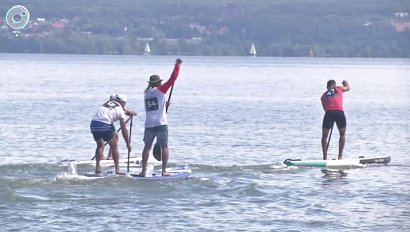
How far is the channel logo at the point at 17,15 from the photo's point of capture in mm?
187663

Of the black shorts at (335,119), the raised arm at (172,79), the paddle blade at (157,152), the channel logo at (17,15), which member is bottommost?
the paddle blade at (157,152)

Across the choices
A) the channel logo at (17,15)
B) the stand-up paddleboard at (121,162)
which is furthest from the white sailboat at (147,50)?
the stand-up paddleboard at (121,162)

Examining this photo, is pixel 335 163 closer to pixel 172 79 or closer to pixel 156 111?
pixel 156 111

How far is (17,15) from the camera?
7776 inches

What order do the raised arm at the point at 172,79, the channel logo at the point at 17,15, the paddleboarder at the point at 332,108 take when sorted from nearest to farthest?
the raised arm at the point at 172,79
the paddleboarder at the point at 332,108
the channel logo at the point at 17,15

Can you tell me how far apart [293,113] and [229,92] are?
63.4 feet

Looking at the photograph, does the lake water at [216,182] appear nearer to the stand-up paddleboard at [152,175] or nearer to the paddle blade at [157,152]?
the stand-up paddleboard at [152,175]

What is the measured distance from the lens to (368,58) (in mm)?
199875

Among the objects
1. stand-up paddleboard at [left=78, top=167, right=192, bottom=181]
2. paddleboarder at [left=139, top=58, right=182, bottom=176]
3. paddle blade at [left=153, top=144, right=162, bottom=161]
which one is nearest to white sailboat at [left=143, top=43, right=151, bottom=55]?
paddle blade at [left=153, top=144, right=162, bottom=161]

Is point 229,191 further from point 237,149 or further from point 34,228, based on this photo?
point 237,149

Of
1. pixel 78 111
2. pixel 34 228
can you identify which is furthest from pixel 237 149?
pixel 78 111

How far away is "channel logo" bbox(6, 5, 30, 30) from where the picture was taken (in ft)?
616

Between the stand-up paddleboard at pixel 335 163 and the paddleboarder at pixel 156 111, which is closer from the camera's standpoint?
the paddleboarder at pixel 156 111

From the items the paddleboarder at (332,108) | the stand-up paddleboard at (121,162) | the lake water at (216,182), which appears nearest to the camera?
the lake water at (216,182)
